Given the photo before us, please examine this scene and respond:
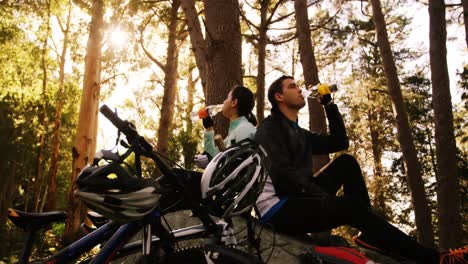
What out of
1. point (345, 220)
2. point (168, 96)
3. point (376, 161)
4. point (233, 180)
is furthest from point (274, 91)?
point (376, 161)

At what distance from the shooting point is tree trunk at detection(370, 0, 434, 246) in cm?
960

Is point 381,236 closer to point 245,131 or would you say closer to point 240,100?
point 245,131

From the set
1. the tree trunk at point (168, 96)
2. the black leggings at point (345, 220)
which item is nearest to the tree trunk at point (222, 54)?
the black leggings at point (345, 220)

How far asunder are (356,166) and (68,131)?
2708cm

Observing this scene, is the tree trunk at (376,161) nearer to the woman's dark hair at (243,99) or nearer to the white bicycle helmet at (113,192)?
the woman's dark hair at (243,99)

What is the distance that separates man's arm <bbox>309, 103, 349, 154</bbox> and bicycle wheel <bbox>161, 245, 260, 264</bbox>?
6.69 feet

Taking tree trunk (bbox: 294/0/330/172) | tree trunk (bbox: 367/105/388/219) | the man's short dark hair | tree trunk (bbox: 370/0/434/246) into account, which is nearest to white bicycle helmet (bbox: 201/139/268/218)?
the man's short dark hair

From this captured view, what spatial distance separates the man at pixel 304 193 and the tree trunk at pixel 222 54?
1.91 metres

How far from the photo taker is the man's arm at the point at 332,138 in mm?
4008

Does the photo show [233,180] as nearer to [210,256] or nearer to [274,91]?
[210,256]

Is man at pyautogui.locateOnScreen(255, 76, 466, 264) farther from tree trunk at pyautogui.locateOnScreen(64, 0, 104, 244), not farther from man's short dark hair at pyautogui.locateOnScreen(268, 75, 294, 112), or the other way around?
tree trunk at pyautogui.locateOnScreen(64, 0, 104, 244)

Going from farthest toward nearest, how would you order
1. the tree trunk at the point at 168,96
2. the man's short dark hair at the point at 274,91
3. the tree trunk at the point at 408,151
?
the tree trunk at the point at 168,96
the tree trunk at the point at 408,151
the man's short dark hair at the point at 274,91

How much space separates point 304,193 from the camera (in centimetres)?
312

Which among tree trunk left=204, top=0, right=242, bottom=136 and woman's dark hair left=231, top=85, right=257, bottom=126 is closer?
woman's dark hair left=231, top=85, right=257, bottom=126
